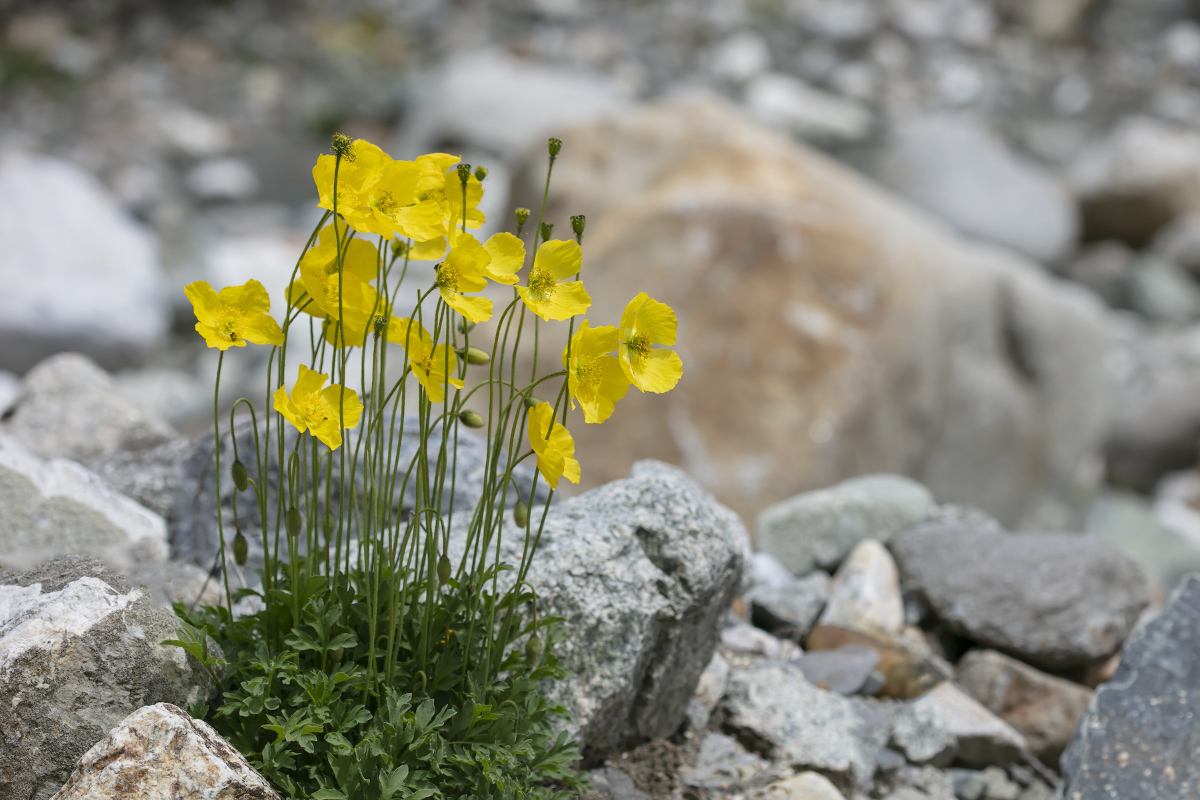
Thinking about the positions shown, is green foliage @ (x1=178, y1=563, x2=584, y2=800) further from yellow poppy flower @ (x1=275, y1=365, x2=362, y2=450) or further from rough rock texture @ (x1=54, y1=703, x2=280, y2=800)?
yellow poppy flower @ (x1=275, y1=365, x2=362, y2=450)

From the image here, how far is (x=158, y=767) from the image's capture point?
5.37 ft

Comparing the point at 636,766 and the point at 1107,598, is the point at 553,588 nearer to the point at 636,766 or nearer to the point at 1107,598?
the point at 636,766

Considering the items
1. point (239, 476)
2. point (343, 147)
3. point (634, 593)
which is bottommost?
point (634, 593)

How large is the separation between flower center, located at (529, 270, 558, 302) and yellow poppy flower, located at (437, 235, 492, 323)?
0.07 meters

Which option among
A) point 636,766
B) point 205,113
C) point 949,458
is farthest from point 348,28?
point 636,766

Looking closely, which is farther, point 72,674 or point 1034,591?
point 1034,591

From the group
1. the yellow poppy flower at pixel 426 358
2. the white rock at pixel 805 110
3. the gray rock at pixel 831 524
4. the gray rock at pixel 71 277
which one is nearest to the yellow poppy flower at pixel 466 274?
the yellow poppy flower at pixel 426 358

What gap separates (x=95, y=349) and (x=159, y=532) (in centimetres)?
538

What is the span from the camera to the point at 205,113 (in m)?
11.7

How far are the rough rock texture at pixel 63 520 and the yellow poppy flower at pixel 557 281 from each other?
1.37m

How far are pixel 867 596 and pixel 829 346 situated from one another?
1.50 metres

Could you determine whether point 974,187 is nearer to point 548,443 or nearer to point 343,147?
point 548,443

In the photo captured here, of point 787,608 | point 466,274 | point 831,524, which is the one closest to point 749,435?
point 831,524

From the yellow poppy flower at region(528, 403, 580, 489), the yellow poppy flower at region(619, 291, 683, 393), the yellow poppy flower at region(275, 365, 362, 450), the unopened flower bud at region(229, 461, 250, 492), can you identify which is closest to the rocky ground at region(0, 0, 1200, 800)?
the unopened flower bud at region(229, 461, 250, 492)
